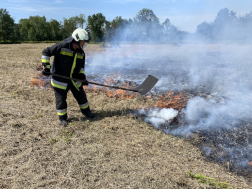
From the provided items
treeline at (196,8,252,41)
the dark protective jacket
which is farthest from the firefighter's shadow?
treeline at (196,8,252,41)

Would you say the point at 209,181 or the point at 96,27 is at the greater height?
the point at 96,27

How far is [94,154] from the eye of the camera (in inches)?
110

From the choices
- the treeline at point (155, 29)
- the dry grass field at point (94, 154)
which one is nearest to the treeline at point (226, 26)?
the treeline at point (155, 29)

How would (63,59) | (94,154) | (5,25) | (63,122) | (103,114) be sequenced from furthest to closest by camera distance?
(5,25) → (103,114) → (63,122) → (63,59) → (94,154)

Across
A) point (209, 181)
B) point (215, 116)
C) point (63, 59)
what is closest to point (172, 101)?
point (215, 116)

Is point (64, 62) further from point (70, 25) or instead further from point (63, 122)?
point (70, 25)

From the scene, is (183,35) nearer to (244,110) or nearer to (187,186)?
(244,110)

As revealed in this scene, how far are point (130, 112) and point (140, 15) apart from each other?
11402 mm

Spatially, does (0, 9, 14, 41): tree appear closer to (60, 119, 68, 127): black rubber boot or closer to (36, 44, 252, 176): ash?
(36, 44, 252, 176): ash

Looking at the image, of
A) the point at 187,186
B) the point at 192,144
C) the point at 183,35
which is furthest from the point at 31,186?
the point at 183,35

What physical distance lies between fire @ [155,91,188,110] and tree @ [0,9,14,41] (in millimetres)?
47128

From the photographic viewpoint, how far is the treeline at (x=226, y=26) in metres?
8.98

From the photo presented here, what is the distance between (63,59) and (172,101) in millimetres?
3117

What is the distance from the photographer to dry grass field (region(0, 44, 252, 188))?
7.48 ft
